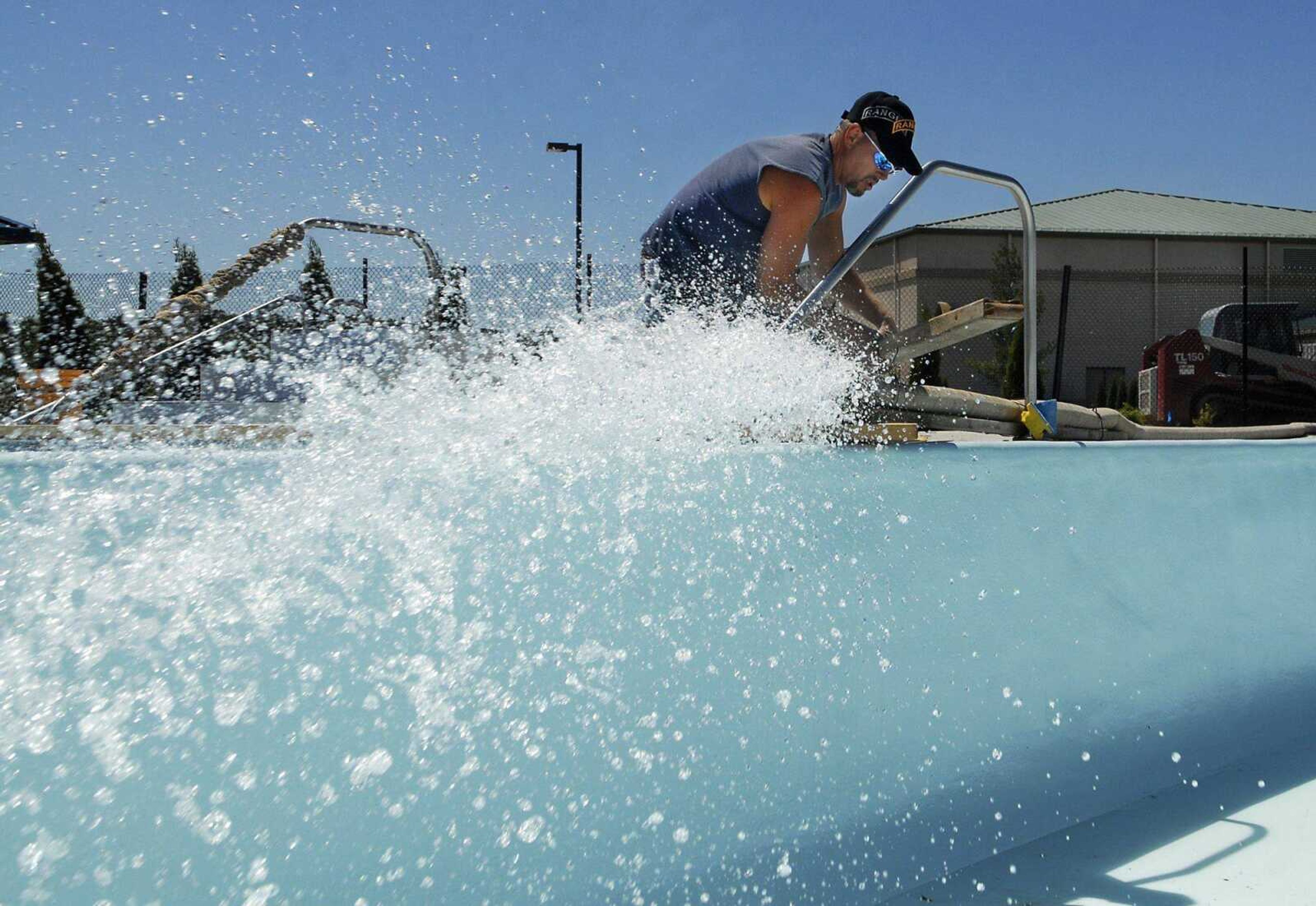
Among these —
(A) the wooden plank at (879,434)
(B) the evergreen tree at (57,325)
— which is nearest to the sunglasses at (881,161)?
(A) the wooden plank at (879,434)

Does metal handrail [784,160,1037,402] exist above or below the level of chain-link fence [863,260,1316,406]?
below

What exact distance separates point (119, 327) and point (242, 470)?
149cm

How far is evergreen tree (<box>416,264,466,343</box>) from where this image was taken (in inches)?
101

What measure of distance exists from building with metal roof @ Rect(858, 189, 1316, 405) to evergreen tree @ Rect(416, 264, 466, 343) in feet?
38.1

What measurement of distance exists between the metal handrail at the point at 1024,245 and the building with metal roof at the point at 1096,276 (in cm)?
1135

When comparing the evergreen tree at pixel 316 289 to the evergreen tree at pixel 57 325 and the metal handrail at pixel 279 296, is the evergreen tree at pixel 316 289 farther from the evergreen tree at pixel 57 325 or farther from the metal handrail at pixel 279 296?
the evergreen tree at pixel 57 325

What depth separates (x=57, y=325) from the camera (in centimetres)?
528

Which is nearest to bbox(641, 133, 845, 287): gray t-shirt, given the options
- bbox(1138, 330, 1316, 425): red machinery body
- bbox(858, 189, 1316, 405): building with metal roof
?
bbox(1138, 330, 1316, 425): red machinery body

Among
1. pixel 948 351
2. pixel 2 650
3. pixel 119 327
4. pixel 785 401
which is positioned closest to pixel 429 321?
pixel 119 327

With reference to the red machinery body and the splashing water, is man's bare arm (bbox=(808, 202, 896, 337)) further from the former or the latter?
the red machinery body

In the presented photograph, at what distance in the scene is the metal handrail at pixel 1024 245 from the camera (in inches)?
89.6

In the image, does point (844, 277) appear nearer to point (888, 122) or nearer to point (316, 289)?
point (888, 122)

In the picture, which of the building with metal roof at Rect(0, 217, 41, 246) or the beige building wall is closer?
the building with metal roof at Rect(0, 217, 41, 246)

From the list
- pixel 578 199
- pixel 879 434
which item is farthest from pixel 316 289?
pixel 578 199
